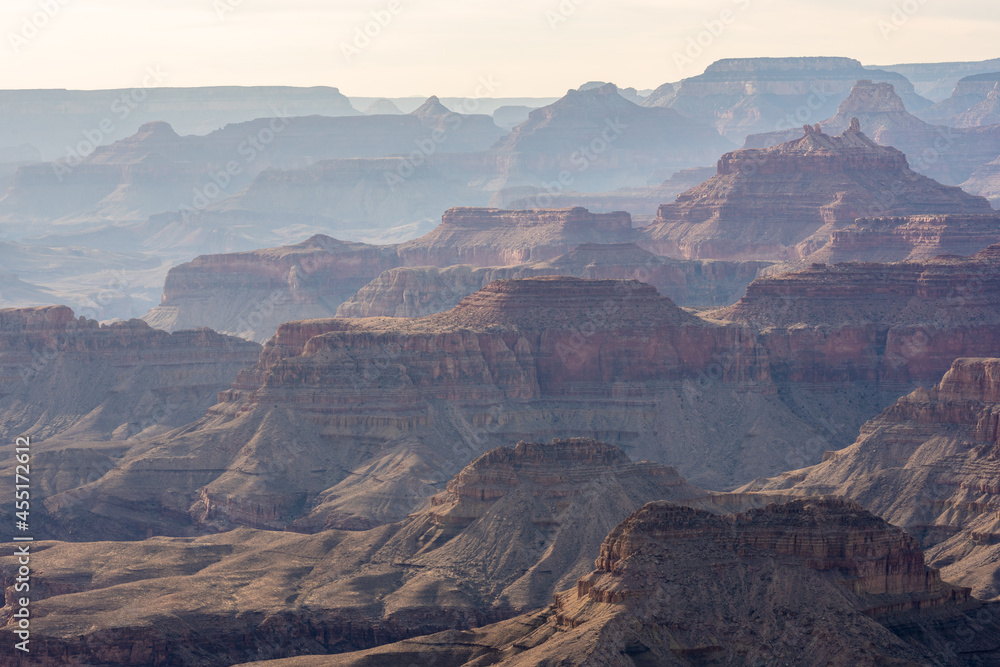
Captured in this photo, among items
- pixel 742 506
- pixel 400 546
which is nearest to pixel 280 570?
pixel 400 546

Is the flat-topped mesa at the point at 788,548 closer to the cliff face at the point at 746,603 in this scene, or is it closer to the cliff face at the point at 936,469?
the cliff face at the point at 746,603

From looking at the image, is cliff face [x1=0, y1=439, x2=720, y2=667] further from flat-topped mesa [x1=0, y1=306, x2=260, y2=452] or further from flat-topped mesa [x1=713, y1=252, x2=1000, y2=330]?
flat-topped mesa [x1=0, y1=306, x2=260, y2=452]

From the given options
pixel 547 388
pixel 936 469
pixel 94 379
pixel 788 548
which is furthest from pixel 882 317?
pixel 788 548

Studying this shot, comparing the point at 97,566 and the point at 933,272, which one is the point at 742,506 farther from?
the point at 933,272

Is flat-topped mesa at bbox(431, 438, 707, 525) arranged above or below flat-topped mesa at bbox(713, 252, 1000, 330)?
below

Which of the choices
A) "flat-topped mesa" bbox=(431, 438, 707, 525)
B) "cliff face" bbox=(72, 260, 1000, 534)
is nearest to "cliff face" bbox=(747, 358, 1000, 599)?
"flat-topped mesa" bbox=(431, 438, 707, 525)
